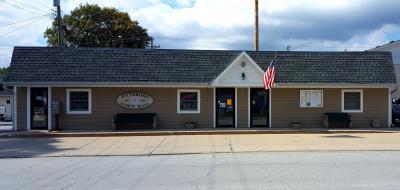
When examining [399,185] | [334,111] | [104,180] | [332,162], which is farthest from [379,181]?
[334,111]

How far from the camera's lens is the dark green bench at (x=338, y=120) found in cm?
2530

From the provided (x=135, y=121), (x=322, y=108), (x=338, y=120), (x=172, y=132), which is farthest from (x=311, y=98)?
(x=135, y=121)

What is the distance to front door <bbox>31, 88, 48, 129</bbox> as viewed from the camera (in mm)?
24297

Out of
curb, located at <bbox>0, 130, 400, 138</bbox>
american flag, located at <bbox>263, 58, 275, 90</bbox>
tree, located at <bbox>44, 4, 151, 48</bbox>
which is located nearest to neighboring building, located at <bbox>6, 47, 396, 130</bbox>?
american flag, located at <bbox>263, 58, 275, 90</bbox>

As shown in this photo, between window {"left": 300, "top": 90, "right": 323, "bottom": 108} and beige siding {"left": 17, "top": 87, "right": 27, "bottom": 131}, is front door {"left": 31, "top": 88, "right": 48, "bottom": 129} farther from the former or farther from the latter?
window {"left": 300, "top": 90, "right": 323, "bottom": 108}

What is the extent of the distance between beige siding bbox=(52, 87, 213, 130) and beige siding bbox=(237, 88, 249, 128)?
1433 millimetres

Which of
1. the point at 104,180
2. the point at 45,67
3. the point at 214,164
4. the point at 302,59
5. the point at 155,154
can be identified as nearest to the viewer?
the point at 104,180

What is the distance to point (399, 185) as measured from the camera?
30.6 ft

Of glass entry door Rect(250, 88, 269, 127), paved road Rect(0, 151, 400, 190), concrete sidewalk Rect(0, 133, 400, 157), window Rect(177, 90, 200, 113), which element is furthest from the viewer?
glass entry door Rect(250, 88, 269, 127)

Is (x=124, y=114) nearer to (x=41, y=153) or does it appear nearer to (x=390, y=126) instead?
(x=41, y=153)

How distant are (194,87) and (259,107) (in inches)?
137

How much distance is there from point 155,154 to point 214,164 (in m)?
3.22

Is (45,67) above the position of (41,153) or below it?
above

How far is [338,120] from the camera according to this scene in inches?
998
